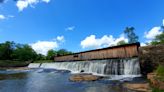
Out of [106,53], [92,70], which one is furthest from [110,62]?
[106,53]

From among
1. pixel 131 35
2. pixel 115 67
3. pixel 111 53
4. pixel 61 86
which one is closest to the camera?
pixel 61 86

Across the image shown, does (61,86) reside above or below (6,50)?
below

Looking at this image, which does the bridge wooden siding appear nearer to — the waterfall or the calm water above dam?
the waterfall

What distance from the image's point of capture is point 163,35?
57219 millimetres

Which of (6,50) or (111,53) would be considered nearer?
(111,53)

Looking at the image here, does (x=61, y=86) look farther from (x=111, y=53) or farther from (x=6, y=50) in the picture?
(x=6, y=50)

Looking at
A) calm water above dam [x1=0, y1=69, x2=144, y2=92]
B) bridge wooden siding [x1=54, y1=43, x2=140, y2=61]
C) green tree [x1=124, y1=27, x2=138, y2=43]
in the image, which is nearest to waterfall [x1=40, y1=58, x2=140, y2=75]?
bridge wooden siding [x1=54, y1=43, x2=140, y2=61]

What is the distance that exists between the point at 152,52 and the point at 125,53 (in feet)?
26.1

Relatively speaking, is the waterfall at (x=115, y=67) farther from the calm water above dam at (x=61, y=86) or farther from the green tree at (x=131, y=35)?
the green tree at (x=131, y=35)

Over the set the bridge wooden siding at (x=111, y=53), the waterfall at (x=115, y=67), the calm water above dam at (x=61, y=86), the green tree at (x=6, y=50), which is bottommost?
the calm water above dam at (x=61, y=86)

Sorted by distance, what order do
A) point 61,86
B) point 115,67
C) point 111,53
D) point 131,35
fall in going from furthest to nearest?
point 131,35, point 111,53, point 115,67, point 61,86

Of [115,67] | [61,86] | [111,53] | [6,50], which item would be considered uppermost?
[6,50]

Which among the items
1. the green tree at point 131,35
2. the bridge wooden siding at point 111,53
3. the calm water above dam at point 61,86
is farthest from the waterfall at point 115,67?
the green tree at point 131,35

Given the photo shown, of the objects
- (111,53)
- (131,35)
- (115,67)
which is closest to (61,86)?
(115,67)
